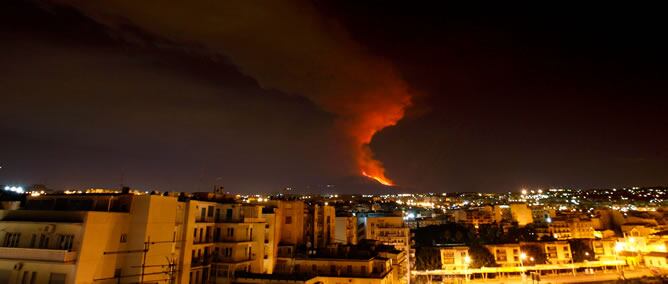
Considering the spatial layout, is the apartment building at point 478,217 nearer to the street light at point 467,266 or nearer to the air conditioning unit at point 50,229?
the street light at point 467,266

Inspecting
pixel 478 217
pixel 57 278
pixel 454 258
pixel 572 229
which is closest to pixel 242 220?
pixel 57 278

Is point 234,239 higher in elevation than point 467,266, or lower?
higher

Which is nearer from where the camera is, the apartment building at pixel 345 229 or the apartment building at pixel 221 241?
the apartment building at pixel 221 241

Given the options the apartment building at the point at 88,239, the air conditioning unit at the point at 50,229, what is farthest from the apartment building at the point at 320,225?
the air conditioning unit at the point at 50,229

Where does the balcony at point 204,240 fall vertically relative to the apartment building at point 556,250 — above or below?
above

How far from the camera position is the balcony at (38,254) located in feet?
62.2

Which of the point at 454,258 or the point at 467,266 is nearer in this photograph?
the point at 467,266

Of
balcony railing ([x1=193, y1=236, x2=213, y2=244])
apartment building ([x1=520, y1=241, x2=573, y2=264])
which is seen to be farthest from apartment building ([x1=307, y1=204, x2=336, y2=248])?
apartment building ([x1=520, y1=241, x2=573, y2=264])

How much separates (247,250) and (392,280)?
18.4 meters

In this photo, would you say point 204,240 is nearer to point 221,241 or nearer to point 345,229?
point 221,241

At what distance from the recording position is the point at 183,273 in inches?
1045

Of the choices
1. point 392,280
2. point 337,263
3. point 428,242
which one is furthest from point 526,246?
point 337,263

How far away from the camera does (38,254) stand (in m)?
19.5

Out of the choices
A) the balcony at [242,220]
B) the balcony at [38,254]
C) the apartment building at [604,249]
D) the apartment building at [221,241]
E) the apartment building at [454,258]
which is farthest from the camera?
the apartment building at [604,249]
